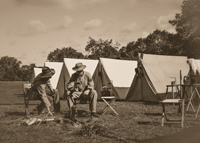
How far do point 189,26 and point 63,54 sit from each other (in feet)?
156

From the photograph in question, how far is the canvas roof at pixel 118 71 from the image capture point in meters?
13.1

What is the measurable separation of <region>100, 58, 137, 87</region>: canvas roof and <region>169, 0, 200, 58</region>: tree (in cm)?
1204

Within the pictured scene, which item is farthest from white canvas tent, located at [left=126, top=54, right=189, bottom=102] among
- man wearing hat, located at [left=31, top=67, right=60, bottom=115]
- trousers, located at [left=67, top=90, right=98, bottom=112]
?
man wearing hat, located at [left=31, top=67, right=60, bottom=115]

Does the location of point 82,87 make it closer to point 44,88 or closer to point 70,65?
point 44,88

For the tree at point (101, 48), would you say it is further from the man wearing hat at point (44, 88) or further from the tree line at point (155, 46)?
the man wearing hat at point (44, 88)

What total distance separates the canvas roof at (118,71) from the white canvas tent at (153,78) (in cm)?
103

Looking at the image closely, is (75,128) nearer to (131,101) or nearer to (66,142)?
(66,142)

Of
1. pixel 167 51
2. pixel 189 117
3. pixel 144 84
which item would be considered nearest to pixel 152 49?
pixel 167 51

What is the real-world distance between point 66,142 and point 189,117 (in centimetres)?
372

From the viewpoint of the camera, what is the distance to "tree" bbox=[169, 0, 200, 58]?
2473 centimetres

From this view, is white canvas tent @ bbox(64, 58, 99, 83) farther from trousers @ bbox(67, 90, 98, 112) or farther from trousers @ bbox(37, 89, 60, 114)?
trousers @ bbox(67, 90, 98, 112)

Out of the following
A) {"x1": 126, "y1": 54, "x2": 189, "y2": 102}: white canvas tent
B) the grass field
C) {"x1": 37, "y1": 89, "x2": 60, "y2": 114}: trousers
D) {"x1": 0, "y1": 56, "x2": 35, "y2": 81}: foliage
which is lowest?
the grass field

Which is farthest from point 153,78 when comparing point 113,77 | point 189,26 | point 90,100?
point 189,26

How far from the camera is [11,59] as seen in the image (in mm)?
88750
